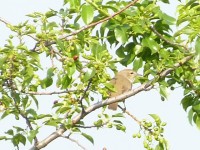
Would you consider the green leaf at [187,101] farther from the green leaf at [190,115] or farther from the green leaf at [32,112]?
the green leaf at [32,112]

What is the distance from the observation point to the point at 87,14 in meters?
4.54

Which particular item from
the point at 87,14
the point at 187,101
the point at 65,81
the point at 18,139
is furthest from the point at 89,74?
the point at 187,101

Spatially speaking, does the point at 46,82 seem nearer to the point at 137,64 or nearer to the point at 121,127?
the point at 121,127

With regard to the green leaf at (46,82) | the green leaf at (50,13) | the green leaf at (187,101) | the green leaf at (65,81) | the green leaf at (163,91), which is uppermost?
the green leaf at (50,13)

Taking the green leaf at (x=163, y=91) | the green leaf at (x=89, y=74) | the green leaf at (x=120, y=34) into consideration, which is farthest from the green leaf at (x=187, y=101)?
the green leaf at (x=89, y=74)

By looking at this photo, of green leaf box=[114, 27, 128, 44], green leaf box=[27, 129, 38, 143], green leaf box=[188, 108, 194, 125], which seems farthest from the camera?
green leaf box=[188, 108, 194, 125]

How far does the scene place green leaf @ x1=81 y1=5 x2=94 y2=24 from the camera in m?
4.51

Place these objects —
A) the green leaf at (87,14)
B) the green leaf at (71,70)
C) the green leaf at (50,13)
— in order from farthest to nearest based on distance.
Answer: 1. the green leaf at (50,13)
2. the green leaf at (71,70)
3. the green leaf at (87,14)

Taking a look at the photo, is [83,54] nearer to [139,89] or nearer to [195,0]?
[139,89]

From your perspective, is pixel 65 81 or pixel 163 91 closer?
pixel 65 81

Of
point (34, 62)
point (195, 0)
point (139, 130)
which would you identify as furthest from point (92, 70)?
point (195, 0)

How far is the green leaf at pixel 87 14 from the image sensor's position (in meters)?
4.51

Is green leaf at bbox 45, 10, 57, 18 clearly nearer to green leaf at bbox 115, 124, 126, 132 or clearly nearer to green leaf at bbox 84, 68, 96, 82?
green leaf at bbox 84, 68, 96, 82

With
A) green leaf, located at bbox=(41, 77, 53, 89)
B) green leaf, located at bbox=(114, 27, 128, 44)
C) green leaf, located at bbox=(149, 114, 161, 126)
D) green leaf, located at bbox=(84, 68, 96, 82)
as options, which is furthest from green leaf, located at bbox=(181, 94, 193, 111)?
green leaf, located at bbox=(84, 68, 96, 82)
